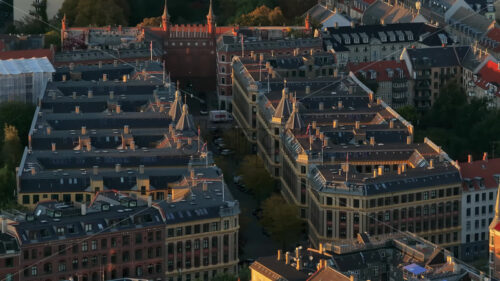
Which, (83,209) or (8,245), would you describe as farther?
(83,209)

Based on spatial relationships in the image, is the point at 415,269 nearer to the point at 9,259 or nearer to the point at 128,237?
the point at 128,237

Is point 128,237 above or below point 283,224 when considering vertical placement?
above

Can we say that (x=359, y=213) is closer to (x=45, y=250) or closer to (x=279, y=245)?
(x=279, y=245)

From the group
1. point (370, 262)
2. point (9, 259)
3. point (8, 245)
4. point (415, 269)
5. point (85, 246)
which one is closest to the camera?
point (415, 269)

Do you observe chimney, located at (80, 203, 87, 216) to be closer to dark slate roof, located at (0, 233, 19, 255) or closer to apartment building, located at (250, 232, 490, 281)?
dark slate roof, located at (0, 233, 19, 255)

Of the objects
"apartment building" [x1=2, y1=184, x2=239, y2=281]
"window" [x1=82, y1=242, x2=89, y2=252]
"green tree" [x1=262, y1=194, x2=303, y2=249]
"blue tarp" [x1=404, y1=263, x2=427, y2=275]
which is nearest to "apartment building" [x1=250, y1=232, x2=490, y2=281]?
"blue tarp" [x1=404, y1=263, x2=427, y2=275]

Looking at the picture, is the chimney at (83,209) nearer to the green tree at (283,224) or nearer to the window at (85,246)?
A: the window at (85,246)

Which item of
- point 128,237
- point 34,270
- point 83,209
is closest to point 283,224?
point 128,237

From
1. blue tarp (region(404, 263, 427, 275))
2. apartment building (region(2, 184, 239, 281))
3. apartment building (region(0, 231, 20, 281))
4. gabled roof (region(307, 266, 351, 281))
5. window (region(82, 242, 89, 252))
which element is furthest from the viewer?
window (region(82, 242, 89, 252))
